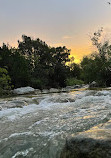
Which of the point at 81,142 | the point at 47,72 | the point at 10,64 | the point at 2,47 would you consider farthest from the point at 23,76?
the point at 81,142

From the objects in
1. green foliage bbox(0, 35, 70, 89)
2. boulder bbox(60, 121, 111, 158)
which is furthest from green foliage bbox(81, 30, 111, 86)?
boulder bbox(60, 121, 111, 158)

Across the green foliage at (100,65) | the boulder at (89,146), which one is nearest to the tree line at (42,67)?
the green foliage at (100,65)

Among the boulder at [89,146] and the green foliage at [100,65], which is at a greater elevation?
the green foliage at [100,65]

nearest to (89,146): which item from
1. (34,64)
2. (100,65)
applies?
(100,65)

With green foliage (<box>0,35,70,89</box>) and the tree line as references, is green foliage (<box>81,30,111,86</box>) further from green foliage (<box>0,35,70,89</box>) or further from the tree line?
green foliage (<box>0,35,70,89</box>)

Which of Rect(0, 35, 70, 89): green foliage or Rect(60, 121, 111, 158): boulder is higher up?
Rect(0, 35, 70, 89): green foliage

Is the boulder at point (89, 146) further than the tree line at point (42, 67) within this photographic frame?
No

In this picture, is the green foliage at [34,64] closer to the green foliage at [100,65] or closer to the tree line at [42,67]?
the tree line at [42,67]

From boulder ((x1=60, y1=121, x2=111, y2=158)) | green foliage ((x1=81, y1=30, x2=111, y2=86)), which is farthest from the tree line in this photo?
boulder ((x1=60, y1=121, x2=111, y2=158))

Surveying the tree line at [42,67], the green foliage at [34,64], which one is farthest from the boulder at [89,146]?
the green foliage at [34,64]

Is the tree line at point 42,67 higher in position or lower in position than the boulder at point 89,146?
higher

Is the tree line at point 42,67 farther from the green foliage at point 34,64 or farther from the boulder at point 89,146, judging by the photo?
the boulder at point 89,146

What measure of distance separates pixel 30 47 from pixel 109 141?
122ft

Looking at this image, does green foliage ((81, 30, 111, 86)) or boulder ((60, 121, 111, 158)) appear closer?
boulder ((60, 121, 111, 158))
